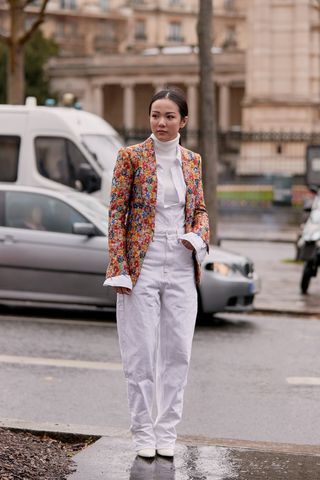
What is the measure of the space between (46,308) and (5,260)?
1183mm

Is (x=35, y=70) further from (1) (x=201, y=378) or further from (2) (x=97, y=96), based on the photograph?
Result: (1) (x=201, y=378)

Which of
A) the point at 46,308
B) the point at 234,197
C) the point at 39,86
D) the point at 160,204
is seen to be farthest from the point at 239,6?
the point at 160,204

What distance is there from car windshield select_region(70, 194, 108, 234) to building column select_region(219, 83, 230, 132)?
81709 mm

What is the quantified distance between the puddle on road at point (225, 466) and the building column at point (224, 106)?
8932 centimetres

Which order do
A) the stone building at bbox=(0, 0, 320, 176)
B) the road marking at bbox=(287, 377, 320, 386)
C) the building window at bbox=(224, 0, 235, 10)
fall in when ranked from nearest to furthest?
the road marking at bbox=(287, 377, 320, 386), the stone building at bbox=(0, 0, 320, 176), the building window at bbox=(224, 0, 235, 10)

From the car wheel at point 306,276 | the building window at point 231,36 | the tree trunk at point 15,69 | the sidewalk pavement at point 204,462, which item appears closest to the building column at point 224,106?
the building window at point 231,36

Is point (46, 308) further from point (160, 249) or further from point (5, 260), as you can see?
point (160, 249)

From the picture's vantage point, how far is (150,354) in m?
6.65

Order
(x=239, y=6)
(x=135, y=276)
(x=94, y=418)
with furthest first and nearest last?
(x=239, y=6) → (x=94, y=418) → (x=135, y=276)

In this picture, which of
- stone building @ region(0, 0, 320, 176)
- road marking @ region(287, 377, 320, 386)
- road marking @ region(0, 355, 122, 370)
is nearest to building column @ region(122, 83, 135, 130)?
stone building @ region(0, 0, 320, 176)

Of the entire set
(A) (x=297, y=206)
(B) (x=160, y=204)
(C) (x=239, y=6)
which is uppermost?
(C) (x=239, y=6)

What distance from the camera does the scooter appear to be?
54.0ft

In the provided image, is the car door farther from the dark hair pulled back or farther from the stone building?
the stone building

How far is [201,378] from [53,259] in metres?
3.71
